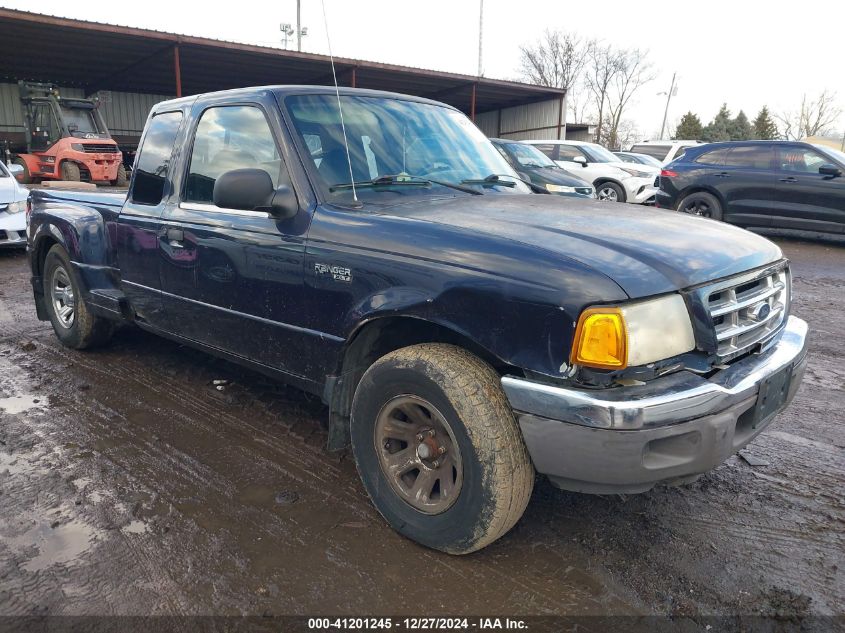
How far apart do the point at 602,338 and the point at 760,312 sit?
0.94 meters

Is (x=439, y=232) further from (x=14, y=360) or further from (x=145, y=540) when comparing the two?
(x=14, y=360)

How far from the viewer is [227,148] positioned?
3.44 metres

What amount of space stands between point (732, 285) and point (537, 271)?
814mm

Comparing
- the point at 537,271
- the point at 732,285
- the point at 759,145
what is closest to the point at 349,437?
the point at 537,271

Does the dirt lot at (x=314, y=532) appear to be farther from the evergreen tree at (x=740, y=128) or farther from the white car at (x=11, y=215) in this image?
the evergreen tree at (x=740, y=128)

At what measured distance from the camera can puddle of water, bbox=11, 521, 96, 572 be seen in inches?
96.6

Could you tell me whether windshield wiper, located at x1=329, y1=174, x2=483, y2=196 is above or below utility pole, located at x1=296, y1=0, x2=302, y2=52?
below

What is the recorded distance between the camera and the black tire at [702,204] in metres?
10.9

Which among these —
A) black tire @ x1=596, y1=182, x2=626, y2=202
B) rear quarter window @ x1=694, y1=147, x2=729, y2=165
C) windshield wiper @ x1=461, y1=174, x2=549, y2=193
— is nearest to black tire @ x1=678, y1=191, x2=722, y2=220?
rear quarter window @ x1=694, y1=147, x2=729, y2=165

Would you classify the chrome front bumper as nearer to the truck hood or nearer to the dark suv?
the truck hood

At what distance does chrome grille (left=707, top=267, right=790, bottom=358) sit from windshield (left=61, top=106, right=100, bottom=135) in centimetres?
2086

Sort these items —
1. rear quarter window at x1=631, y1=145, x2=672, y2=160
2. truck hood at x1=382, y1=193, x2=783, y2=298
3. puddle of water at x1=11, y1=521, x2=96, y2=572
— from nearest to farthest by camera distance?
truck hood at x1=382, y1=193, x2=783, y2=298 < puddle of water at x1=11, y1=521, x2=96, y2=572 < rear quarter window at x1=631, y1=145, x2=672, y2=160

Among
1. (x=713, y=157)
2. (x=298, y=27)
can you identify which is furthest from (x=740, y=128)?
(x=713, y=157)

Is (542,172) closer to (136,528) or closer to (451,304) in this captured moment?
(451,304)
